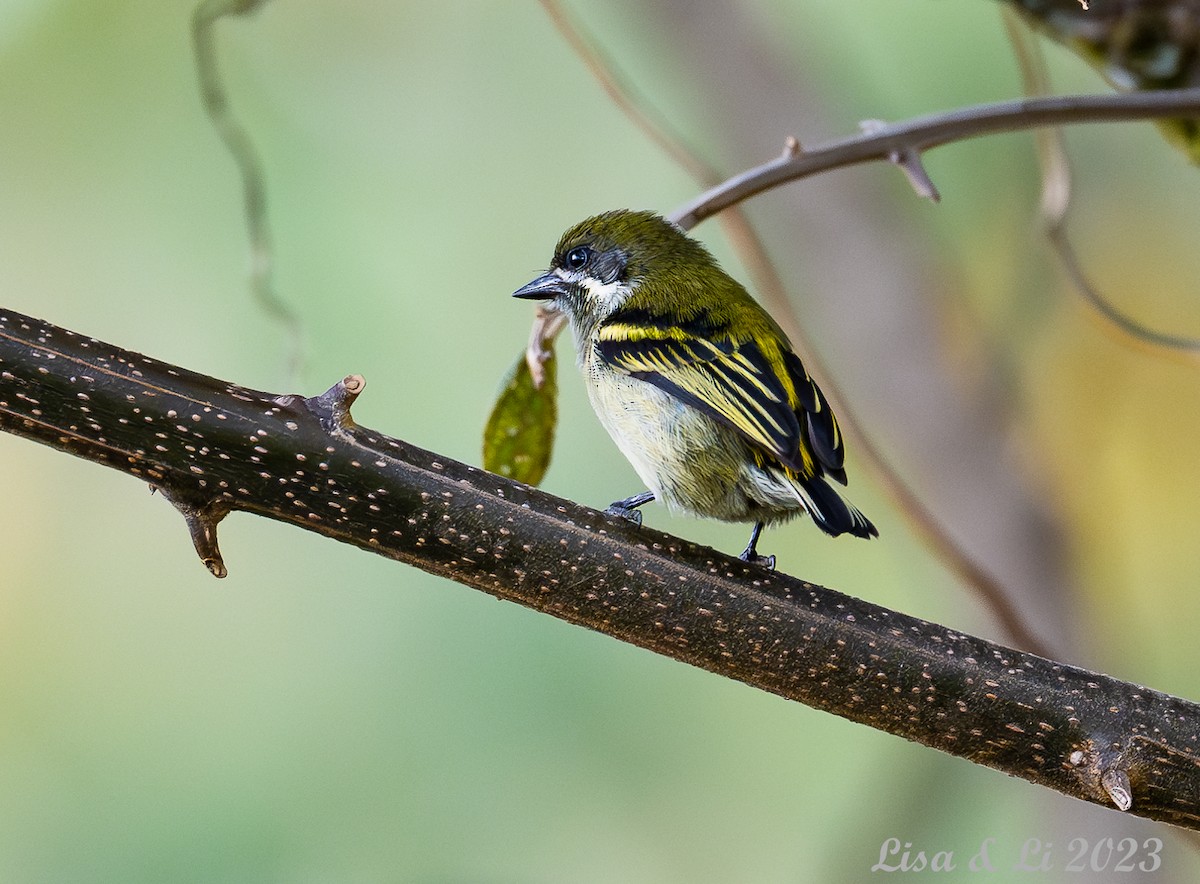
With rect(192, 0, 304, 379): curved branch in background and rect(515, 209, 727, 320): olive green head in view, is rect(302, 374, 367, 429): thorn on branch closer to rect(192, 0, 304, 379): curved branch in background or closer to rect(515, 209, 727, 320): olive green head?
rect(192, 0, 304, 379): curved branch in background

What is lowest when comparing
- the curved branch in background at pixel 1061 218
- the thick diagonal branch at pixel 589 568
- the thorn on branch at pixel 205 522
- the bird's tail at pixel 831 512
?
the thorn on branch at pixel 205 522

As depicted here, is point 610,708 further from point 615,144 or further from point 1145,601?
point 615,144

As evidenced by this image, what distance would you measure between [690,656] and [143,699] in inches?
132

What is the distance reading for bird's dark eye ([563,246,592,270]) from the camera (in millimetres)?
2865

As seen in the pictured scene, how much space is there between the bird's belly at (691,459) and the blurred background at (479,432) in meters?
1.59

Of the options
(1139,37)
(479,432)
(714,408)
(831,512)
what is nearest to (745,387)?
(714,408)

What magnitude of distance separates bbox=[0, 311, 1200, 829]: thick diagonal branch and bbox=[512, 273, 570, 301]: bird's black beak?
42.5 inches

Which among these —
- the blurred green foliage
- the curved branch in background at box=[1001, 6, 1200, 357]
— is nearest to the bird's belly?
the curved branch in background at box=[1001, 6, 1200, 357]

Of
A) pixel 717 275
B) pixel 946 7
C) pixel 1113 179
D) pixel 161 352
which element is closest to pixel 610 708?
pixel 161 352

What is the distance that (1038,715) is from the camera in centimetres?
177

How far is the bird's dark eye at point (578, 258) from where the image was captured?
2.87 m

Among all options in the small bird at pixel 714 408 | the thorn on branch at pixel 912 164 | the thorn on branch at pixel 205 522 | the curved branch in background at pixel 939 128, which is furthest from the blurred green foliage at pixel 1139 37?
the thorn on branch at pixel 205 522

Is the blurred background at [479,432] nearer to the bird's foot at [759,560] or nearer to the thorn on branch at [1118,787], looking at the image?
the bird's foot at [759,560]

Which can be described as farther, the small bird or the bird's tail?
the small bird
